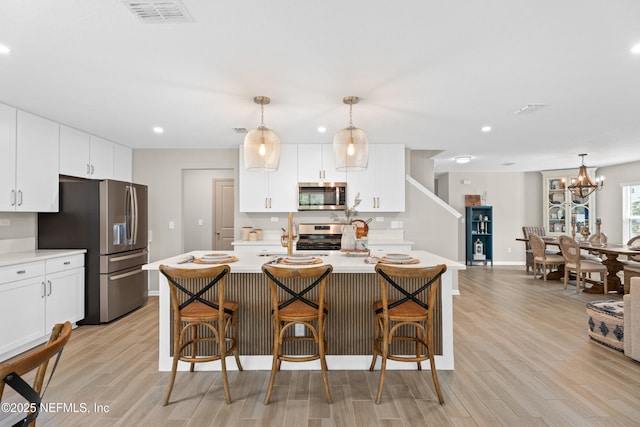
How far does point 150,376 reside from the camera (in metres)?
2.83

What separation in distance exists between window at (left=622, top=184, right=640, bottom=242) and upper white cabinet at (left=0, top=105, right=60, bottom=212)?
10.2 metres

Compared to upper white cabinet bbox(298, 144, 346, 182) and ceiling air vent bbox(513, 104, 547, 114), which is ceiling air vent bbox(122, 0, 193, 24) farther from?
upper white cabinet bbox(298, 144, 346, 182)

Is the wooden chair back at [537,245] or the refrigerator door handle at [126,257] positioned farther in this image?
the wooden chair back at [537,245]

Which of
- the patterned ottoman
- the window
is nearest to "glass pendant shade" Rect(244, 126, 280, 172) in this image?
the patterned ottoman

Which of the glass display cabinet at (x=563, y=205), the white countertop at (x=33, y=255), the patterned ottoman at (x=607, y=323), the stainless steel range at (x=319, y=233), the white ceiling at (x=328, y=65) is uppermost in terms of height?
the white ceiling at (x=328, y=65)

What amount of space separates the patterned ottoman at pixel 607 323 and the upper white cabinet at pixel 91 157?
6072mm

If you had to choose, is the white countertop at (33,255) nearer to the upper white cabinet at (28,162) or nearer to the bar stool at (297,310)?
the upper white cabinet at (28,162)

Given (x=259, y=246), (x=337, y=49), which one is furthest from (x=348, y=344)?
(x=259, y=246)

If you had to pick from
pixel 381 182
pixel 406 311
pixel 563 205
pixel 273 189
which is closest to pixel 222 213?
pixel 273 189

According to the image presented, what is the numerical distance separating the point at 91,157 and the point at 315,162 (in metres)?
3.08

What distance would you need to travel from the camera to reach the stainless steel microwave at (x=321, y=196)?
5.39 m

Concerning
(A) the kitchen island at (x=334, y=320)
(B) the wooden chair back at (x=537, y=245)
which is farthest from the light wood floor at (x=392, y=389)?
(B) the wooden chair back at (x=537, y=245)

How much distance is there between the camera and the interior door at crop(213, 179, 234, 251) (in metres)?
6.74

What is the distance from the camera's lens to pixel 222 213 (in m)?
6.75
